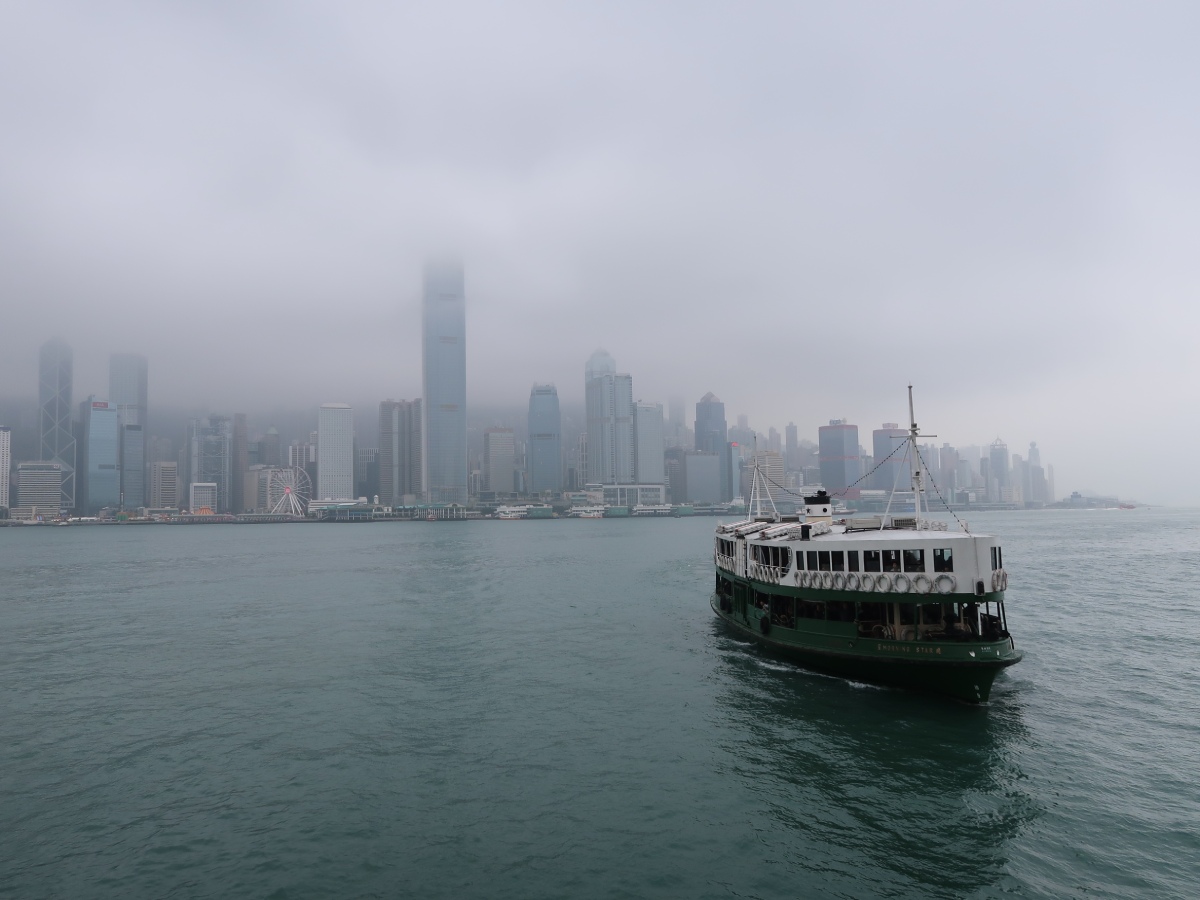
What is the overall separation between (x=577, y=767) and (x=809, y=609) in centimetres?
1539

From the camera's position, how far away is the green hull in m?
28.5

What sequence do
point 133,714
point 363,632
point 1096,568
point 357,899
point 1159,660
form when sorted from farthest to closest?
1. point 1096,568
2. point 363,632
3. point 1159,660
4. point 133,714
5. point 357,899

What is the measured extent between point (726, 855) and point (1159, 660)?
33.4 metres

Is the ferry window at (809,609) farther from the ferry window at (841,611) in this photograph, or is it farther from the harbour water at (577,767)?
the harbour water at (577,767)

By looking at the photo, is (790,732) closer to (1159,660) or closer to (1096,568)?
(1159,660)

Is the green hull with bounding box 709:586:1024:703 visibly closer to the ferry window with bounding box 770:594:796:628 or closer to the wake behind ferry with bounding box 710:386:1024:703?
the wake behind ferry with bounding box 710:386:1024:703

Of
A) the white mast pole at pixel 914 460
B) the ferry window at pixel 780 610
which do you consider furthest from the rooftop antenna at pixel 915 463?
the ferry window at pixel 780 610

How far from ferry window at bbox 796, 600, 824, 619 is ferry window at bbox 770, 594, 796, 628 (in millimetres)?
1660

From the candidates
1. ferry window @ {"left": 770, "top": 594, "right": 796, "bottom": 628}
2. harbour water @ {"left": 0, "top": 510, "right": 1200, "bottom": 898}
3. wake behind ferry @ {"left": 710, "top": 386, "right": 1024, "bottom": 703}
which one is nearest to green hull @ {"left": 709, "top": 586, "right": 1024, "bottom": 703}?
wake behind ferry @ {"left": 710, "top": 386, "right": 1024, "bottom": 703}

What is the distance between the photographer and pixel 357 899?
16.8 metres

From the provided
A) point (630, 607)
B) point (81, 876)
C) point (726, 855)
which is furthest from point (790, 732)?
point (630, 607)

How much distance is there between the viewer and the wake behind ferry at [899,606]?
29.0m

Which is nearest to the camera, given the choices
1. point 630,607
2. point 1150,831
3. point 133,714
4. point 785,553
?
point 1150,831

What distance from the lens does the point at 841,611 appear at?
108 ft
